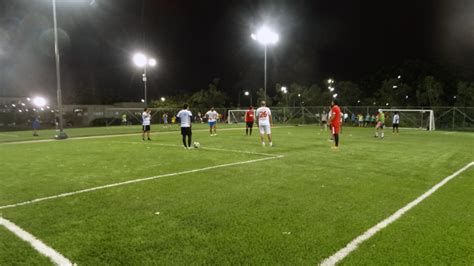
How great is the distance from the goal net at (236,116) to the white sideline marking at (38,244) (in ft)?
134

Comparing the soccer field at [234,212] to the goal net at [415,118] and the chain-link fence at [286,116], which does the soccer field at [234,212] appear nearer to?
the chain-link fence at [286,116]

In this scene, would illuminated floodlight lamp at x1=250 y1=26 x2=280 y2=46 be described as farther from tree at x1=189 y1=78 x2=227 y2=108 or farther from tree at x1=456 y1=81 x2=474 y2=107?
tree at x1=456 y1=81 x2=474 y2=107

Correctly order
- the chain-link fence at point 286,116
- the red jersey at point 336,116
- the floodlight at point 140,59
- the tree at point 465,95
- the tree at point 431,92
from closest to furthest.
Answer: the red jersey at point 336,116 → the chain-link fence at point 286,116 → the floodlight at point 140,59 → the tree at point 465,95 → the tree at point 431,92

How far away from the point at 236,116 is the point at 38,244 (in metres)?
42.8

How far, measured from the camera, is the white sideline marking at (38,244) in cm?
391

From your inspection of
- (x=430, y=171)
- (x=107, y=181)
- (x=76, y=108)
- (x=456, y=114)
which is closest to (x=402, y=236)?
(x=430, y=171)

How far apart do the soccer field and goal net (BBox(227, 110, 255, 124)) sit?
3535 centimetres

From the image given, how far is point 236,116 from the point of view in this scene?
46875 millimetres

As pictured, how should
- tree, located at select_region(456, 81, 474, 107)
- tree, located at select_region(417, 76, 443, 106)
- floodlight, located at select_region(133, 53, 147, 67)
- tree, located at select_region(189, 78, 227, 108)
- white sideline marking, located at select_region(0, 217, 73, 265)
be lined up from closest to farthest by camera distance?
white sideline marking, located at select_region(0, 217, 73, 265) → floodlight, located at select_region(133, 53, 147, 67) → tree, located at select_region(456, 81, 474, 107) → tree, located at select_region(417, 76, 443, 106) → tree, located at select_region(189, 78, 227, 108)

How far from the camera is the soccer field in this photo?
4.09 meters

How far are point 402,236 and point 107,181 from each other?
6.49 m

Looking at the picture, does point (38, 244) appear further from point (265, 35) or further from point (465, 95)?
point (465, 95)

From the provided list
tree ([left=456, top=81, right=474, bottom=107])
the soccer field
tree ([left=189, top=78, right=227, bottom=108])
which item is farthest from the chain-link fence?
tree ([left=456, top=81, right=474, bottom=107])

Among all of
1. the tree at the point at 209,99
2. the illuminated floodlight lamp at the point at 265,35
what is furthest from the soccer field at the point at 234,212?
the tree at the point at 209,99
